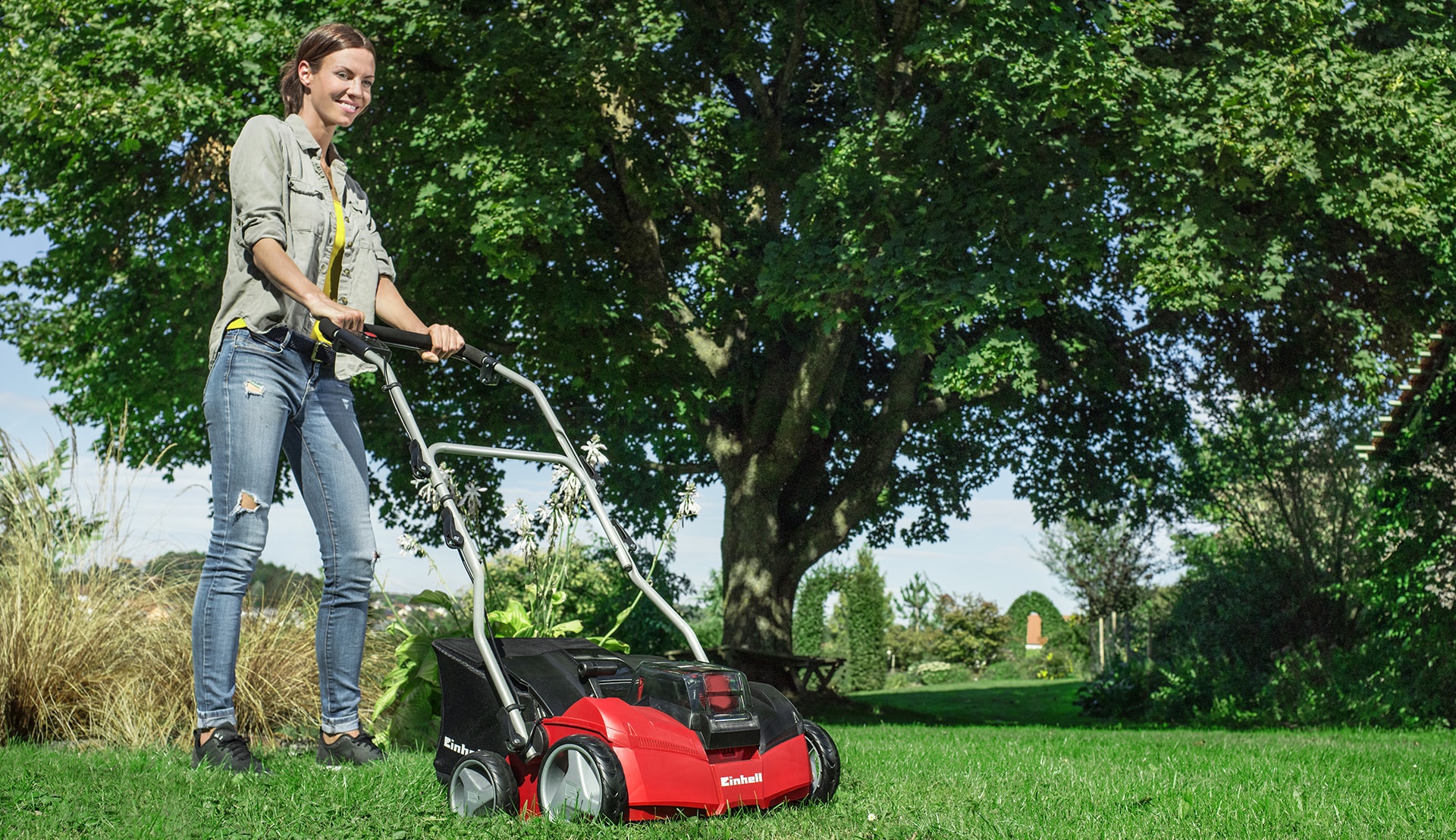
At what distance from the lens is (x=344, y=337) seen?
348 centimetres

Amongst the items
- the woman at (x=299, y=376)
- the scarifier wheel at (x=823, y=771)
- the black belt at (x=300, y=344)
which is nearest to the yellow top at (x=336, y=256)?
the woman at (x=299, y=376)

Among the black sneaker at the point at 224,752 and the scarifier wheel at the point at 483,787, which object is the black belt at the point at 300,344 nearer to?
the black sneaker at the point at 224,752

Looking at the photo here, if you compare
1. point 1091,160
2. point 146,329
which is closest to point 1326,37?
point 1091,160

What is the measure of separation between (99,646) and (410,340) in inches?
118

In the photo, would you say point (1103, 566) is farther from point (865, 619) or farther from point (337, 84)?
point (337, 84)

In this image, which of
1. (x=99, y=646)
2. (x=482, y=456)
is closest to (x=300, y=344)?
(x=482, y=456)

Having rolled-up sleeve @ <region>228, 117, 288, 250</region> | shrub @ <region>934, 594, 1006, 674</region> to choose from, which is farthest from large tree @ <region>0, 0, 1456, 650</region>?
shrub @ <region>934, 594, 1006, 674</region>

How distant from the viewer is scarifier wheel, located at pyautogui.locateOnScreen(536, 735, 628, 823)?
289cm

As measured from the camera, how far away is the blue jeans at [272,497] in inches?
142

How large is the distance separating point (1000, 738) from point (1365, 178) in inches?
219

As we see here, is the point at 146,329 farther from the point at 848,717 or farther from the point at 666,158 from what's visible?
the point at 848,717

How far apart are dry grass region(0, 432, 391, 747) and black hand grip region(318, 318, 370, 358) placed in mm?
2573

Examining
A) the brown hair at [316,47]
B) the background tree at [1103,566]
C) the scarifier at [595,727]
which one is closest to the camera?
the scarifier at [595,727]

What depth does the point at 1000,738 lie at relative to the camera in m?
8.01
